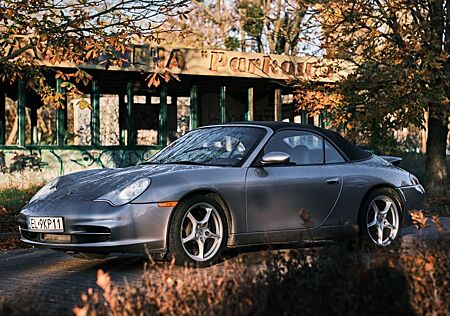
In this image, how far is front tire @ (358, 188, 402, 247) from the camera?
32.8ft

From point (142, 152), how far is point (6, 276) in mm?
18569

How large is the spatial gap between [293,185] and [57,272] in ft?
8.65

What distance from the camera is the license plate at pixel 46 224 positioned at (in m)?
8.52

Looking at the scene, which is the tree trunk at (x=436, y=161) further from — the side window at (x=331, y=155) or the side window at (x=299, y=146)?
the side window at (x=299, y=146)

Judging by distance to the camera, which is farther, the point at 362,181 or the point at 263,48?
the point at 263,48

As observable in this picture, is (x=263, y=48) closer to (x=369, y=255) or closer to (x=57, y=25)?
(x=57, y=25)

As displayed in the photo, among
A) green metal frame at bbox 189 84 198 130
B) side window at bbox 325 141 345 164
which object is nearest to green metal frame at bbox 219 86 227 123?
green metal frame at bbox 189 84 198 130

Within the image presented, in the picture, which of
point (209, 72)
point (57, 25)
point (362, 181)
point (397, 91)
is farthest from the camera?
point (209, 72)

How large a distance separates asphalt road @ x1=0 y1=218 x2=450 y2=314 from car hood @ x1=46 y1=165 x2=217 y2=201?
30.9 inches

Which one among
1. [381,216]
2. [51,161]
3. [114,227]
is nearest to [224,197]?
[114,227]

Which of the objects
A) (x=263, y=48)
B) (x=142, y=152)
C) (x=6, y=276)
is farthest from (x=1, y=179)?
(x=263, y=48)

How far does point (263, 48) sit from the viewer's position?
129ft

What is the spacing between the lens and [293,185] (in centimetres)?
937

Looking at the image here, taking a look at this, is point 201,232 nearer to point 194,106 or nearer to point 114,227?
point 114,227
